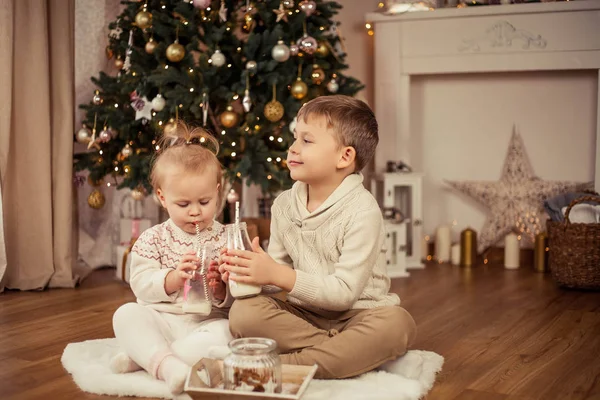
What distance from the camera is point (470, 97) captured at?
4.15 m

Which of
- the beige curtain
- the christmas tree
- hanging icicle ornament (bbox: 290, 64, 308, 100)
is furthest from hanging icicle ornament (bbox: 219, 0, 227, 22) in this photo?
the beige curtain

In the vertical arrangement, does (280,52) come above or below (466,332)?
above

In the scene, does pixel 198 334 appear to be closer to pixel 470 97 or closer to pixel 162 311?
pixel 162 311

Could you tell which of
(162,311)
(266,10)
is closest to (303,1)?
(266,10)

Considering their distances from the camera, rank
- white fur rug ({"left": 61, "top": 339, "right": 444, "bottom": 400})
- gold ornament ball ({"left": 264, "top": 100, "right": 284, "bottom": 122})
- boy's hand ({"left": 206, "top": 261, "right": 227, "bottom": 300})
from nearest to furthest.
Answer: white fur rug ({"left": 61, "top": 339, "right": 444, "bottom": 400}) → boy's hand ({"left": 206, "top": 261, "right": 227, "bottom": 300}) → gold ornament ball ({"left": 264, "top": 100, "right": 284, "bottom": 122})

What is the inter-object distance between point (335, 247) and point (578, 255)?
1.65 meters

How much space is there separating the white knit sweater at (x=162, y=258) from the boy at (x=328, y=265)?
170 millimetres

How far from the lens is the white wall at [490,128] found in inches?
156

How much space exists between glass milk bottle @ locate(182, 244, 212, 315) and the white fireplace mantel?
2.30m

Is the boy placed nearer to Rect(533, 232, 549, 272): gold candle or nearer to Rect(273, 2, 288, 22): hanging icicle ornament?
Rect(273, 2, 288, 22): hanging icicle ornament

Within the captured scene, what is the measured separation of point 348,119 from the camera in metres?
2.07

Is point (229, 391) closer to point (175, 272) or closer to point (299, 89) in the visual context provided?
point (175, 272)

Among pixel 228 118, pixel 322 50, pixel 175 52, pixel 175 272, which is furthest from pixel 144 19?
pixel 175 272

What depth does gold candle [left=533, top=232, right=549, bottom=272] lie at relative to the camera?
12.4 feet
